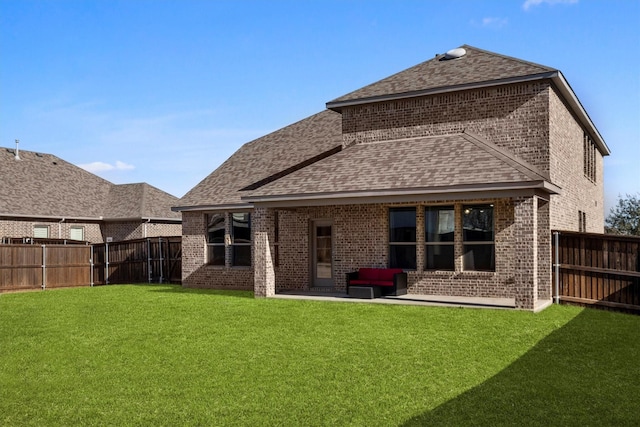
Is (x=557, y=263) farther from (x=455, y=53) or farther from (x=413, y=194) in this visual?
(x=455, y=53)

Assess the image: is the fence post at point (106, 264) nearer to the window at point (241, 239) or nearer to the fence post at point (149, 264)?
the fence post at point (149, 264)

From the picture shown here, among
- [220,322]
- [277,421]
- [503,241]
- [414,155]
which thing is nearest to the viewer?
[277,421]

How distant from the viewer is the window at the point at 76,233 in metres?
33.0

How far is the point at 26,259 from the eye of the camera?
23188 mm

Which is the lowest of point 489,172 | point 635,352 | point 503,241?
point 635,352

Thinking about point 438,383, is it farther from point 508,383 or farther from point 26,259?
point 26,259

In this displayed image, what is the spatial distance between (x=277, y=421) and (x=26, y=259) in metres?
19.9

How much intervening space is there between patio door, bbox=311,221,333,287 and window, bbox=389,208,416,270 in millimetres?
2195

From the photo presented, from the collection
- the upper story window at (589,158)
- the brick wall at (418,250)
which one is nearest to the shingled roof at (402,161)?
the upper story window at (589,158)

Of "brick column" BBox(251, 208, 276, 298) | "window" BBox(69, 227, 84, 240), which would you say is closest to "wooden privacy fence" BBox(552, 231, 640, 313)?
"brick column" BBox(251, 208, 276, 298)

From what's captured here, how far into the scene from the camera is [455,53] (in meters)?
20.6

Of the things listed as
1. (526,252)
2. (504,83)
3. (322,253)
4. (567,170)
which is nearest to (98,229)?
(322,253)

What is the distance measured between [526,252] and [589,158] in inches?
458

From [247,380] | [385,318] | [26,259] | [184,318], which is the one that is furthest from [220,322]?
[26,259]
